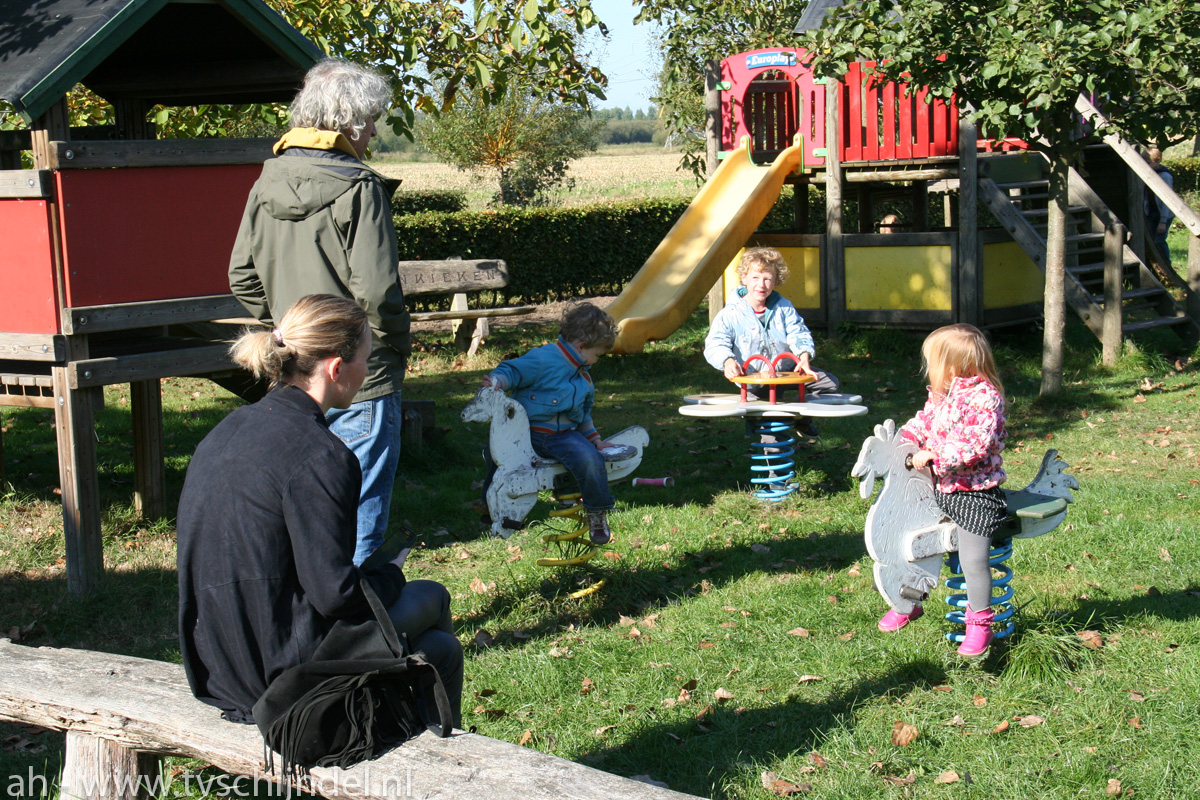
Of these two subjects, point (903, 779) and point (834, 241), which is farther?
point (834, 241)

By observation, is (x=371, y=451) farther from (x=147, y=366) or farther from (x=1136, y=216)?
(x=1136, y=216)

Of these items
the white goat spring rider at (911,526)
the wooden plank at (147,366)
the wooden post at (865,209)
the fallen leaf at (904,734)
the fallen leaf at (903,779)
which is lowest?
the fallen leaf at (903,779)

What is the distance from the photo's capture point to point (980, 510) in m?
4.09

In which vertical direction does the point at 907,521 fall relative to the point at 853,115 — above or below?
below

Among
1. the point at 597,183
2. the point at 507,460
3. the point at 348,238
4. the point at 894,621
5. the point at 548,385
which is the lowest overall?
the point at 894,621

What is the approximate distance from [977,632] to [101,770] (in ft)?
10.2

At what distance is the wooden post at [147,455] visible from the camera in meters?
6.74

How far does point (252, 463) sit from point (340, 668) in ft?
1.81

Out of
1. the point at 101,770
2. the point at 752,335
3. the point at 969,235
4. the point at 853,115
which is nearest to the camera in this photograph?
the point at 101,770

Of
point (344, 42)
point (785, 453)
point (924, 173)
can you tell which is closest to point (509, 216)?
point (924, 173)

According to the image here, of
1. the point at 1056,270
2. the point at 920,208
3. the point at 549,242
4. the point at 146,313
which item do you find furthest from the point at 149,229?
the point at 549,242

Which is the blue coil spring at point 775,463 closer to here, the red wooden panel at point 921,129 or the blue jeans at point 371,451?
the blue jeans at point 371,451

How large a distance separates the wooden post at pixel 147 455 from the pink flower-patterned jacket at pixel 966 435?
4.80 meters

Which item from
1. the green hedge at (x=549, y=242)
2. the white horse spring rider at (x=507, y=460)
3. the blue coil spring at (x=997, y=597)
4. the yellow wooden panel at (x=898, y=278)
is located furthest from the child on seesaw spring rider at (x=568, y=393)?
the green hedge at (x=549, y=242)
